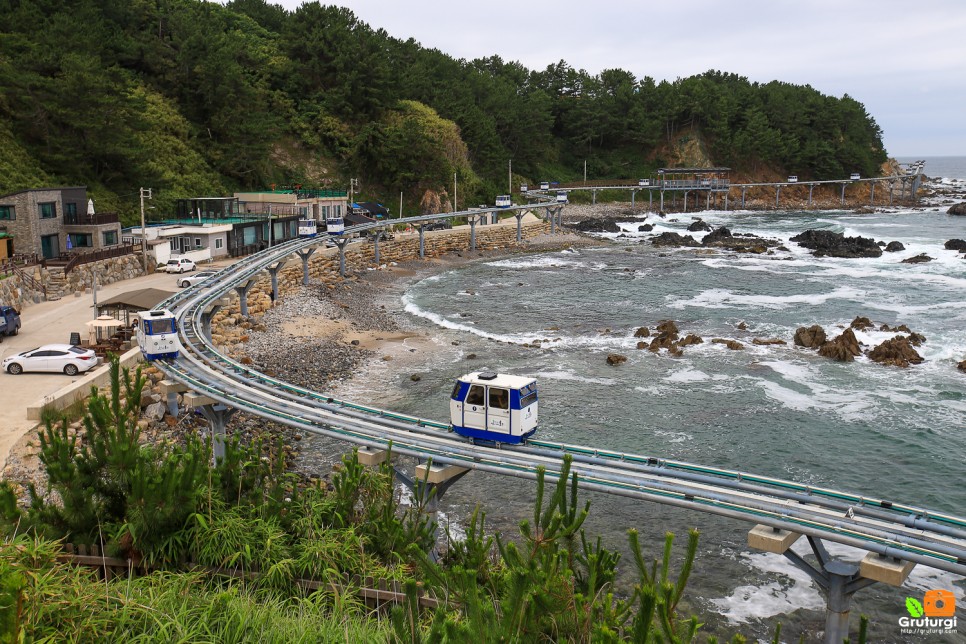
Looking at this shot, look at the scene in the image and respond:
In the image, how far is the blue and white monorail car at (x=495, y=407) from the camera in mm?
18719

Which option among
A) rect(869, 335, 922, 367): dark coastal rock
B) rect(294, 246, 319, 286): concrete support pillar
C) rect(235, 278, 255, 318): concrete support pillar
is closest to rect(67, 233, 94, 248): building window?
rect(235, 278, 255, 318): concrete support pillar

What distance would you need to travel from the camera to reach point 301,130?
85.5 meters

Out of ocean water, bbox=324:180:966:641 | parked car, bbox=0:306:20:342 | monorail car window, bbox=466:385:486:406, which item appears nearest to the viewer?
monorail car window, bbox=466:385:486:406

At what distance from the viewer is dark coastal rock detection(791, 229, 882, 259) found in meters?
71.1

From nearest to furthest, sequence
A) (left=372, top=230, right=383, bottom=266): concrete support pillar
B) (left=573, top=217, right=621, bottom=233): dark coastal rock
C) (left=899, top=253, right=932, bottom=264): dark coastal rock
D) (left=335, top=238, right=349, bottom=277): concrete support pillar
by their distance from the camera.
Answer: (left=335, top=238, right=349, bottom=277): concrete support pillar → (left=372, top=230, right=383, bottom=266): concrete support pillar → (left=899, top=253, right=932, bottom=264): dark coastal rock → (left=573, top=217, right=621, bottom=233): dark coastal rock

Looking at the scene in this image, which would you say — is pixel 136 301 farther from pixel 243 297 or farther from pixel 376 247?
pixel 376 247

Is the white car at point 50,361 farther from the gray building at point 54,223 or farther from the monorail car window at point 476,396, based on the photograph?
the gray building at point 54,223

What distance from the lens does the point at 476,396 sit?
1905cm

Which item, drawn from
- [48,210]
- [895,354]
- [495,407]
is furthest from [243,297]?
[895,354]

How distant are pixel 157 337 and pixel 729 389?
2245cm

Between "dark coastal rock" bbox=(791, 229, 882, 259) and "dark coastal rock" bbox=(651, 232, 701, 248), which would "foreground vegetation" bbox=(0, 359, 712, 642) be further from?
"dark coastal rock" bbox=(651, 232, 701, 248)

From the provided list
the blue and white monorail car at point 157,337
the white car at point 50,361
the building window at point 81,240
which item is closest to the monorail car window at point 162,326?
the blue and white monorail car at point 157,337

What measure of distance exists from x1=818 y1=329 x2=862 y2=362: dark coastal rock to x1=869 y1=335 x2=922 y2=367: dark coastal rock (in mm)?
812

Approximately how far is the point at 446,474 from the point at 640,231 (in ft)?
269
